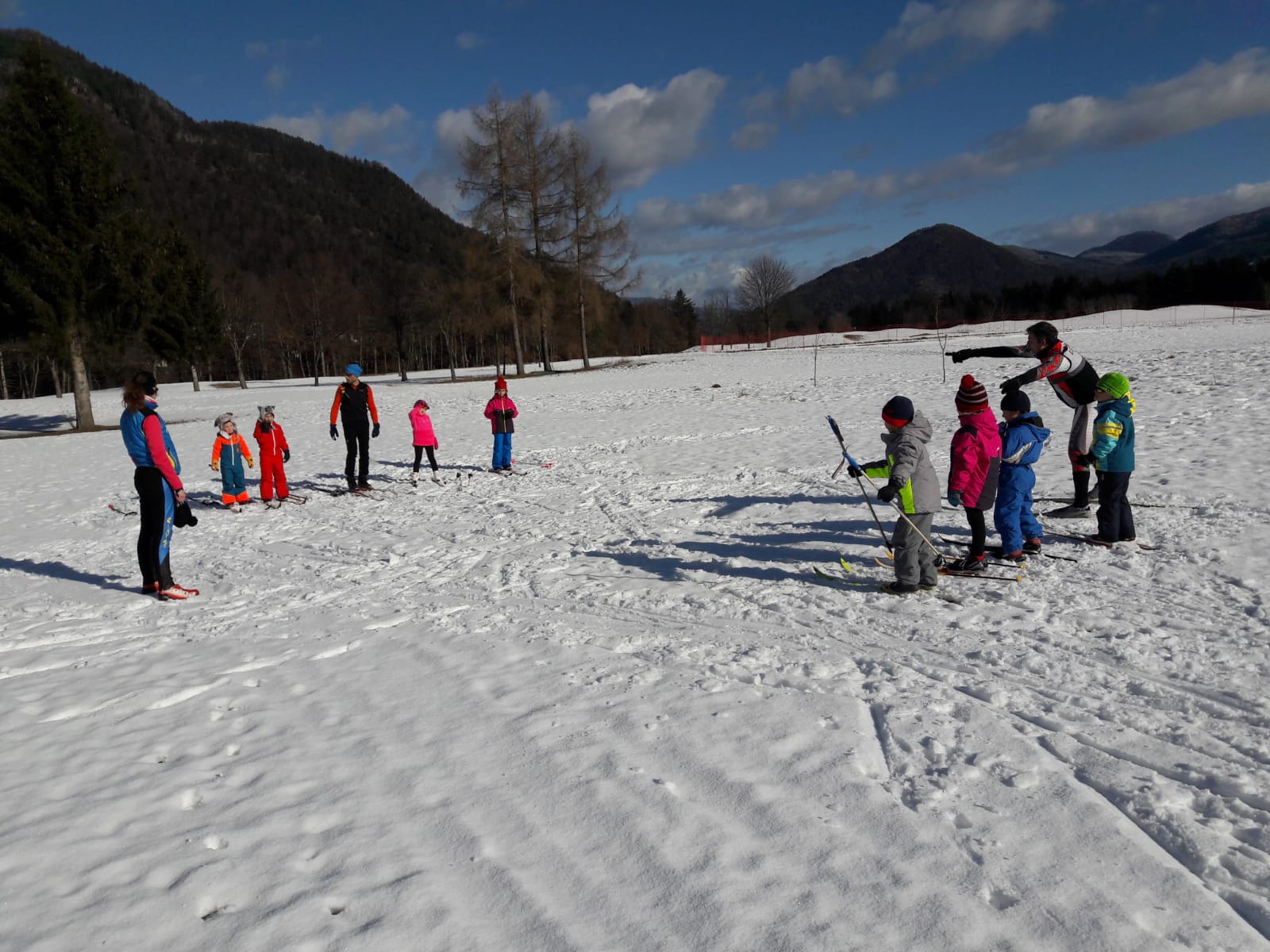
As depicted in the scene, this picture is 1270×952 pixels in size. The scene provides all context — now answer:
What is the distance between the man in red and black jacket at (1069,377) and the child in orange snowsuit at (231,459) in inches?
430

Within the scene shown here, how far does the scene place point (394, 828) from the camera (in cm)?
331

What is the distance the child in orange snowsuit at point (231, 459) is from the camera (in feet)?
38.4

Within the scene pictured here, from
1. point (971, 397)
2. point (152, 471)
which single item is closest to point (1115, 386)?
point (971, 397)

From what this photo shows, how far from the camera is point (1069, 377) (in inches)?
290

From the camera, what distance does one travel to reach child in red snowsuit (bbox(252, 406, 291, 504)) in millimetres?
11680

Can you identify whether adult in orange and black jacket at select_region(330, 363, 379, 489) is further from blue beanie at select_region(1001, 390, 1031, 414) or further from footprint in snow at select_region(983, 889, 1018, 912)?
footprint in snow at select_region(983, 889, 1018, 912)

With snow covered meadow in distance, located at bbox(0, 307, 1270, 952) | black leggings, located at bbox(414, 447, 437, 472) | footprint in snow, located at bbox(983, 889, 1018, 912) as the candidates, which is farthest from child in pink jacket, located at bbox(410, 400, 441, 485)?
footprint in snow, located at bbox(983, 889, 1018, 912)

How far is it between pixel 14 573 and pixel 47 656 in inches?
150

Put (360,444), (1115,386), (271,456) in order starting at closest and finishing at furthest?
(1115,386), (271,456), (360,444)

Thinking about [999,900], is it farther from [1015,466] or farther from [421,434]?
[421,434]

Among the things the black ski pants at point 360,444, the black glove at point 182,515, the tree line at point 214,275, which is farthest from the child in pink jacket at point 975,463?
the tree line at point 214,275

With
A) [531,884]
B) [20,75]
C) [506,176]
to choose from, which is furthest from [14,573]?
[506,176]

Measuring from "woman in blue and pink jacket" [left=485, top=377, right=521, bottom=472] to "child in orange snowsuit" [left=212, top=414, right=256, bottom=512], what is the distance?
4.09 meters

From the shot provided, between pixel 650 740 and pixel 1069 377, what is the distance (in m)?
6.10
